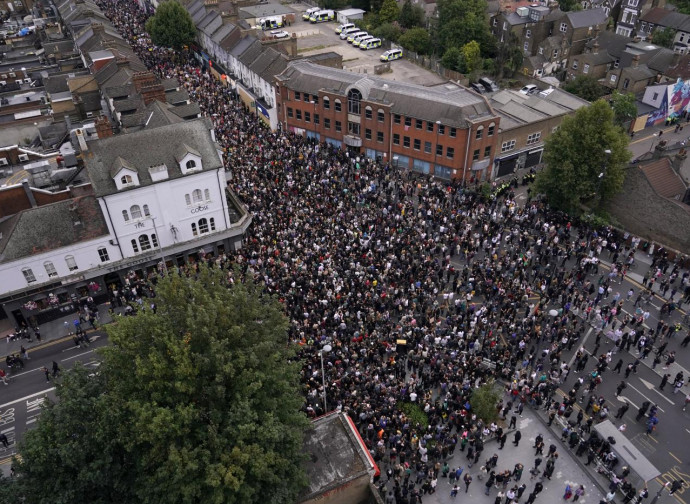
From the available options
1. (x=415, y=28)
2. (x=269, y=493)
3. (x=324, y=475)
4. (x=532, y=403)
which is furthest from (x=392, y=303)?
(x=415, y=28)

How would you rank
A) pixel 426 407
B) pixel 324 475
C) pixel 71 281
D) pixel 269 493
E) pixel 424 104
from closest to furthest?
pixel 269 493 < pixel 324 475 < pixel 426 407 < pixel 71 281 < pixel 424 104

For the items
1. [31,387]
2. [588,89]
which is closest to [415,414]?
[31,387]

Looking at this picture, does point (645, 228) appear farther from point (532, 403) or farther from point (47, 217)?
point (47, 217)

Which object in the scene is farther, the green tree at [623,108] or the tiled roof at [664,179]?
the green tree at [623,108]

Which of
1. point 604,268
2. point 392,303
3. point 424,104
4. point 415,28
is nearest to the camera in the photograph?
point 392,303

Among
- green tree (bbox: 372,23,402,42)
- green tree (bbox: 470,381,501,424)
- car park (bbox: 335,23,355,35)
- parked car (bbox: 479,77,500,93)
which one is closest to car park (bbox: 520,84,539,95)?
parked car (bbox: 479,77,500,93)

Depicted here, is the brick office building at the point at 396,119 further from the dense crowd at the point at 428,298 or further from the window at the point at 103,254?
the window at the point at 103,254

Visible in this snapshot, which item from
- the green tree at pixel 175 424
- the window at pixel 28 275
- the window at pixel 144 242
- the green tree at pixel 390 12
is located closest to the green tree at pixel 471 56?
the green tree at pixel 390 12
